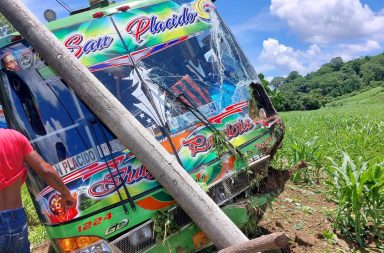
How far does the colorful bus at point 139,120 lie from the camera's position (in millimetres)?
3598

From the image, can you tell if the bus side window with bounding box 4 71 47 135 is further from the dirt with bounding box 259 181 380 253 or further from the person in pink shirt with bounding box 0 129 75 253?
the dirt with bounding box 259 181 380 253

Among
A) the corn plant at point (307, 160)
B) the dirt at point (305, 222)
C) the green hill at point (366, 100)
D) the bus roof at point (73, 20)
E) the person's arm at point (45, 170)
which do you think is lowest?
the green hill at point (366, 100)

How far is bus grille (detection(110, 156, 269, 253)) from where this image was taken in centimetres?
360

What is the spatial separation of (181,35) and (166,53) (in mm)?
270

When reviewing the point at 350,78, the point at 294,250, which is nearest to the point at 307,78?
the point at 350,78

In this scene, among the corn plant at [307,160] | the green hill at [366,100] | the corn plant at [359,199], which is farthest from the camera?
the green hill at [366,100]

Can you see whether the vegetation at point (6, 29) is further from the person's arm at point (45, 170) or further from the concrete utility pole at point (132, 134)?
the person's arm at point (45, 170)

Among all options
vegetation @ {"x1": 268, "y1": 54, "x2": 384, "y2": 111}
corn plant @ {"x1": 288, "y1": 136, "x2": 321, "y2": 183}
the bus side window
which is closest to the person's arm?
the bus side window

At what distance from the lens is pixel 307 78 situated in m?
130

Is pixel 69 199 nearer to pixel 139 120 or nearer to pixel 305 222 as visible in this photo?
pixel 139 120

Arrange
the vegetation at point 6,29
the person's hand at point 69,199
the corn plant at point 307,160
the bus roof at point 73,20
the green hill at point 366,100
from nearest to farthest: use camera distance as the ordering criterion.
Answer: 1. the person's hand at point 69,199
2. the bus roof at point 73,20
3. the vegetation at point 6,29
4. the corn plant at point 307,160
5. the green hill at point 366,100

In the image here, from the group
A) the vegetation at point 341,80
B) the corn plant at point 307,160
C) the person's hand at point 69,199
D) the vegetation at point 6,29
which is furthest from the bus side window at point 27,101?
the vegetation at point 341,80

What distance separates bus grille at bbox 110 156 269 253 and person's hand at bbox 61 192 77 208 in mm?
451

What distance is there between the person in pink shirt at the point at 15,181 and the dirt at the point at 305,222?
237 cm
